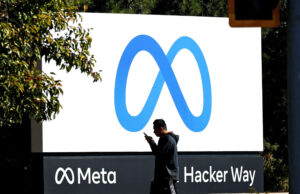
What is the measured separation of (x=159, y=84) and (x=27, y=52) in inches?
224

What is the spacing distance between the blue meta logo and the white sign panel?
2cm

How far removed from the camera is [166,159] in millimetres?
13258

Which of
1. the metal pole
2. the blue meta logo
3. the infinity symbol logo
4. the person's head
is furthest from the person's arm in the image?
the blue meta logo

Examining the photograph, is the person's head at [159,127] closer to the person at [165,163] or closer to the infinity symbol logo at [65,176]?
the person at [165,163]

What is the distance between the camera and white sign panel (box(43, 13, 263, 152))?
19.1m

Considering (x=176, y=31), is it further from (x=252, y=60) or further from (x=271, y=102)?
(x=271, y=102)

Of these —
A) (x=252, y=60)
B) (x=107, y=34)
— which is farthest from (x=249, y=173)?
(x=107, y=34)

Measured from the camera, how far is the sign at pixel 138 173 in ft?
62.2

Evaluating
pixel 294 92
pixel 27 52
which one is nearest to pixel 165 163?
pixel 27 52

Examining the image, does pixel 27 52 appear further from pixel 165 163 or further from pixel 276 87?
pixel 276 87

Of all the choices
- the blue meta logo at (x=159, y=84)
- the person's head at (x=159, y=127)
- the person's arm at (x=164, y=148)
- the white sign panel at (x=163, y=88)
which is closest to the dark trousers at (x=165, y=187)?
the person's arm at (x=164, y=148)

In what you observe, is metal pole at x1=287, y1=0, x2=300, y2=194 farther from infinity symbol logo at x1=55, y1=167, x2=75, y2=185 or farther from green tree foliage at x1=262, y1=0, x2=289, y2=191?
green tree foliage at x1=262, y1=0, x2=289, y2=191

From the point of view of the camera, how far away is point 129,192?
19516mm

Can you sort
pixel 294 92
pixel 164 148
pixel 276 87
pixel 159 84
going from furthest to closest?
pixel 276 87
pixel 159 84
pixel 164 148
pixel 294 92
